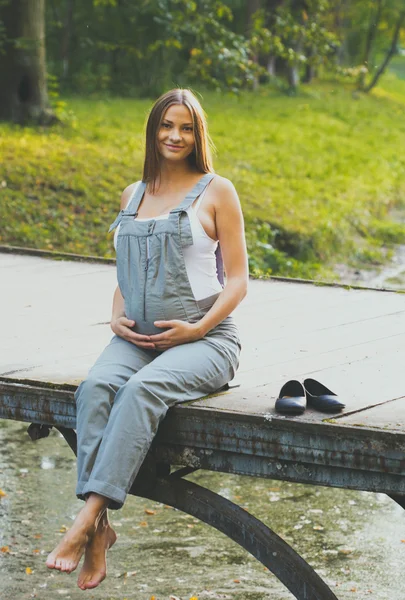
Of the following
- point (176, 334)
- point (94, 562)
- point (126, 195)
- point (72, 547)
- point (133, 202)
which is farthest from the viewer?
point (126, 195)

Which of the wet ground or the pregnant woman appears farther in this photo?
the wet ground

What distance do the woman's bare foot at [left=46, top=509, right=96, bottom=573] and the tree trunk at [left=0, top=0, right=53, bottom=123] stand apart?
41.7 ft

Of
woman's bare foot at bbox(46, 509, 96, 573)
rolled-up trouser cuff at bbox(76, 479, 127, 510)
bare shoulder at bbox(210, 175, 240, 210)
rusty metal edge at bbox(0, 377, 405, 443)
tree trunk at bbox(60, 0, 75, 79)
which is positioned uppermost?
bare shoulder at bbox(210, 175, 240, 210)

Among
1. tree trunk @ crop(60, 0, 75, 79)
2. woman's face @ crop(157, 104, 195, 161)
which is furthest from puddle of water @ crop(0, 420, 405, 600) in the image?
tree trunk @ crop(60, 0, 75, 79)

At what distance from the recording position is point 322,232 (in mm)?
14711

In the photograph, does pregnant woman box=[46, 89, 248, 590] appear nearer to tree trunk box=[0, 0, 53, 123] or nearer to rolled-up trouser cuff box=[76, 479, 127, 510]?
rolled-up trouser cuff box=[76, 479, 127, 510]

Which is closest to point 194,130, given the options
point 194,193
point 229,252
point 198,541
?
point 194,193

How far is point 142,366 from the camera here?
4.32m

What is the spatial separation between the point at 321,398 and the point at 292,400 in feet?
0.36

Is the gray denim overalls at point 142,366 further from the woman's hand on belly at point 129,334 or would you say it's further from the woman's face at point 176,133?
the woman's face at point 176,133

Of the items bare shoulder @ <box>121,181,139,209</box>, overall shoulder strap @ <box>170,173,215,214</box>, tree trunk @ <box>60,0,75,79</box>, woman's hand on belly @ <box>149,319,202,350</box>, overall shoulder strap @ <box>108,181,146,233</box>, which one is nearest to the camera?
woman's hand on belly @ <box>149,319,202,350</box>

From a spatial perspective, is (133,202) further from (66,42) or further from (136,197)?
(66,42)

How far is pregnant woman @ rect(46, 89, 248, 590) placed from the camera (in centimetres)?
407

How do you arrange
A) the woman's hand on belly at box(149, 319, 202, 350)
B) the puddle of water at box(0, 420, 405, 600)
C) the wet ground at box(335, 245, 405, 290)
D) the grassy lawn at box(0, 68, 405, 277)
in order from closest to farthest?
the woman's hand on belly at box(149, 319, 202, 350), the puddle of water at box(0, 420, 405, 600), the grassy lawn at box(0, 68, 405, 277), the wet ground at box(335, 245, 405, 290)
